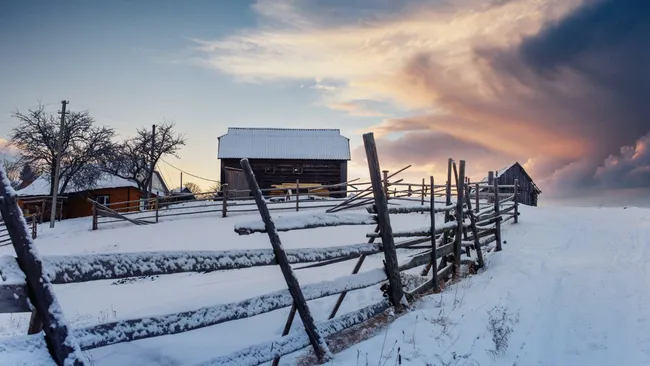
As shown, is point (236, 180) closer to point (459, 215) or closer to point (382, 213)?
point (459, 215)

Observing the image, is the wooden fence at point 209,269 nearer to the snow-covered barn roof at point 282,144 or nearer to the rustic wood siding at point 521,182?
the snow-covered barn roof at point 282,144

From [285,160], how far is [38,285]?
Result: 99.9 ft

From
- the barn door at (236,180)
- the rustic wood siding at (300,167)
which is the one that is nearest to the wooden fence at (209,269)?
the barn door at (236,180)

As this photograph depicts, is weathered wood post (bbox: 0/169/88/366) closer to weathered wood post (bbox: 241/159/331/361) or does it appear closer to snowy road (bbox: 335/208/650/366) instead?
weathered wood post (bbox: 241/159/331/361)

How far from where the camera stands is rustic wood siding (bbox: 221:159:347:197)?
3253 centimetres

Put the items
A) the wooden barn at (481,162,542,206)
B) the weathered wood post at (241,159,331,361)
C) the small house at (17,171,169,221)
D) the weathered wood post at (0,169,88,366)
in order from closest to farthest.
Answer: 1. the weathered wood post at (0,169,88,366)
2. the weathered wood post at (241,159,331,361)
3. the wooden barn at (481,162,542,206)
4. the small house at (17,171,169,221)

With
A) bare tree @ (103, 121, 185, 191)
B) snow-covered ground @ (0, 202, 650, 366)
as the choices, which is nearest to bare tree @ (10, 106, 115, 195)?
bare tree @ (103, 121, 185, 191)

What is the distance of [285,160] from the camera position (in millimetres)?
32906

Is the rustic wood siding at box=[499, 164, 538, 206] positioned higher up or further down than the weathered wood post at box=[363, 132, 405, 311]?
higher up

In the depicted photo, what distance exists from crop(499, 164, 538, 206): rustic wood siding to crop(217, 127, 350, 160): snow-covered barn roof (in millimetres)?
12923

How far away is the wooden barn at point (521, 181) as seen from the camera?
117 feet

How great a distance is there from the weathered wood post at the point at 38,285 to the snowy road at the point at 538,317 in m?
2.40

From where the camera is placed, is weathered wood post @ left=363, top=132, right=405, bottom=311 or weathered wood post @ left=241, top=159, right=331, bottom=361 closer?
weathered wood post @ left=241, top=159, right=331, bottom=361

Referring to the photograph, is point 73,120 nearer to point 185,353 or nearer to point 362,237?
point 362,237
